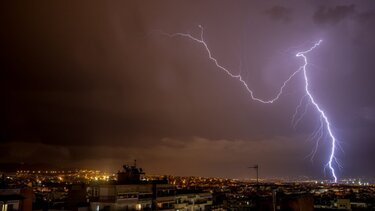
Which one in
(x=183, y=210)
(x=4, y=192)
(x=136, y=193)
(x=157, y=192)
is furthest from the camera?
(x=183, y=210)

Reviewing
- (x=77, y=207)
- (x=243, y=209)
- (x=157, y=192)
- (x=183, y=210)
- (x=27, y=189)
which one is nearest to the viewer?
(x=27, y=189)

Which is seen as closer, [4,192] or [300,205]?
[4,192]

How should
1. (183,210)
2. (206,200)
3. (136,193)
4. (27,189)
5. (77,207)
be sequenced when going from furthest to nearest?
(206,200)
(183,210)
(136,193)
(77,207)
(27,189)

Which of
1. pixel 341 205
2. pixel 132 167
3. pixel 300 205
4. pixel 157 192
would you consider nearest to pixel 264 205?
pixel 300 205

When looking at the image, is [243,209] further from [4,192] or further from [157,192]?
[4,192]

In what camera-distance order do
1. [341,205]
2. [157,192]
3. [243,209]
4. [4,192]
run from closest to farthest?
[4,192] < [157,192] < [243,209] < [341,205]

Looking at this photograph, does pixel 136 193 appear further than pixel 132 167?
No

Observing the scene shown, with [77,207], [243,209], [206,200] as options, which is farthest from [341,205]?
[77,207]

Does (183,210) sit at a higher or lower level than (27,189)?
lower

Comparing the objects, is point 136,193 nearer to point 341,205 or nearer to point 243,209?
point 243,209
